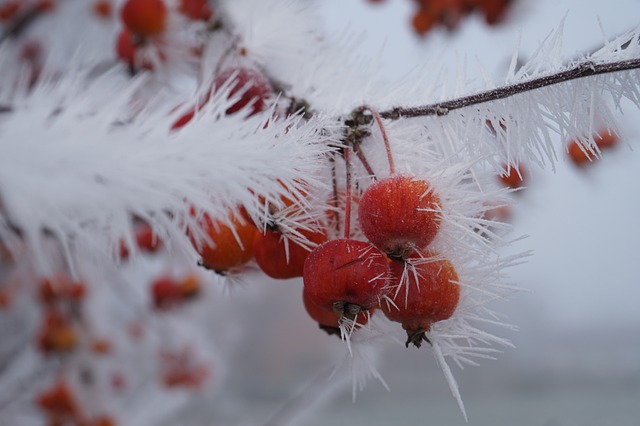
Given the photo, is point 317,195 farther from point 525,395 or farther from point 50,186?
point 525,395

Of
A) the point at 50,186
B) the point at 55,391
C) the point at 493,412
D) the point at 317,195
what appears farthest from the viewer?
the point at 55,391

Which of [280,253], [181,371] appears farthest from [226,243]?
[181,371]

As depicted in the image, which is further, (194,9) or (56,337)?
(56,337)

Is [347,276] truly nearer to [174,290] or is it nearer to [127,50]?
[127,50]

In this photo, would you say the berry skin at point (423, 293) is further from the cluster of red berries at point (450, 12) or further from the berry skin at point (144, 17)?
the cluster of red berries at point (450, 12)

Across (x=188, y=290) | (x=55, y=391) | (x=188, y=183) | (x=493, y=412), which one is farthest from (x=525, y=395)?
(x=188, y=183)

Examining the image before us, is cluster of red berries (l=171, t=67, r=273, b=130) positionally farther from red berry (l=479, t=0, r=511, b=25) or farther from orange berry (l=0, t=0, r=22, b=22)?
orange berry (l=0, t=0, r=22, b=22)

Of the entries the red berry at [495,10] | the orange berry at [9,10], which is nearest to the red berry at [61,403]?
the orange berry at [9,10]
